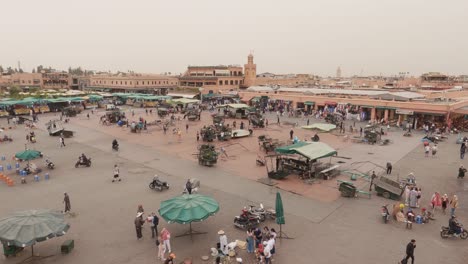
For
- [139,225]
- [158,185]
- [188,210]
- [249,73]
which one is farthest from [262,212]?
[249,73]

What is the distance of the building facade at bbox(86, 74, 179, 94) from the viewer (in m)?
81.0

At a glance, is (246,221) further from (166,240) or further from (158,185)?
(158,185)

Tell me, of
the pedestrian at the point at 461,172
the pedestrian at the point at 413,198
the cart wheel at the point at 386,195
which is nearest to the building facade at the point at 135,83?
the pedestrian at the point at 461,172

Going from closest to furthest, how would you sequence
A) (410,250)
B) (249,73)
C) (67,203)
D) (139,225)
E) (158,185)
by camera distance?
1. (410,250)
2. (139,225)
3. (67,203)
4. (158,185)
5. (249,73)

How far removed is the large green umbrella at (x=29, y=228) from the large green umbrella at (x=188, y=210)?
347cm

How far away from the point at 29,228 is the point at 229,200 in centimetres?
856

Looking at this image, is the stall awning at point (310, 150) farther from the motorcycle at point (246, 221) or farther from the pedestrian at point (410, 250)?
the pedestrian at point (410, 250)

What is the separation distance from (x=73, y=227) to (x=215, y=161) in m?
10.7

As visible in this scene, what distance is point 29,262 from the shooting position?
1092 centimetres

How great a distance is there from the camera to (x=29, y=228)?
10359mm

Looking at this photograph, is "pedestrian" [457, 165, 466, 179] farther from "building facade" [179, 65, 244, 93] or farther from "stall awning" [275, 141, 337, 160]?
"building facade" [179, 65, 244, 93]

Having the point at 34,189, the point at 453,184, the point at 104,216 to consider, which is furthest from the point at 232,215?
the point at 453,184

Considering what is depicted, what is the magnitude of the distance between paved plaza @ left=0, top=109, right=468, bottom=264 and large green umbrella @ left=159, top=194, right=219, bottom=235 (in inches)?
42.5

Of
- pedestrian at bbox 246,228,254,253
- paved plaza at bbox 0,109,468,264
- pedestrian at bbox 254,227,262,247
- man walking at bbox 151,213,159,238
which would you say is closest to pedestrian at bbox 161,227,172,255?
paved plaza at bbox 0,109,468,264
